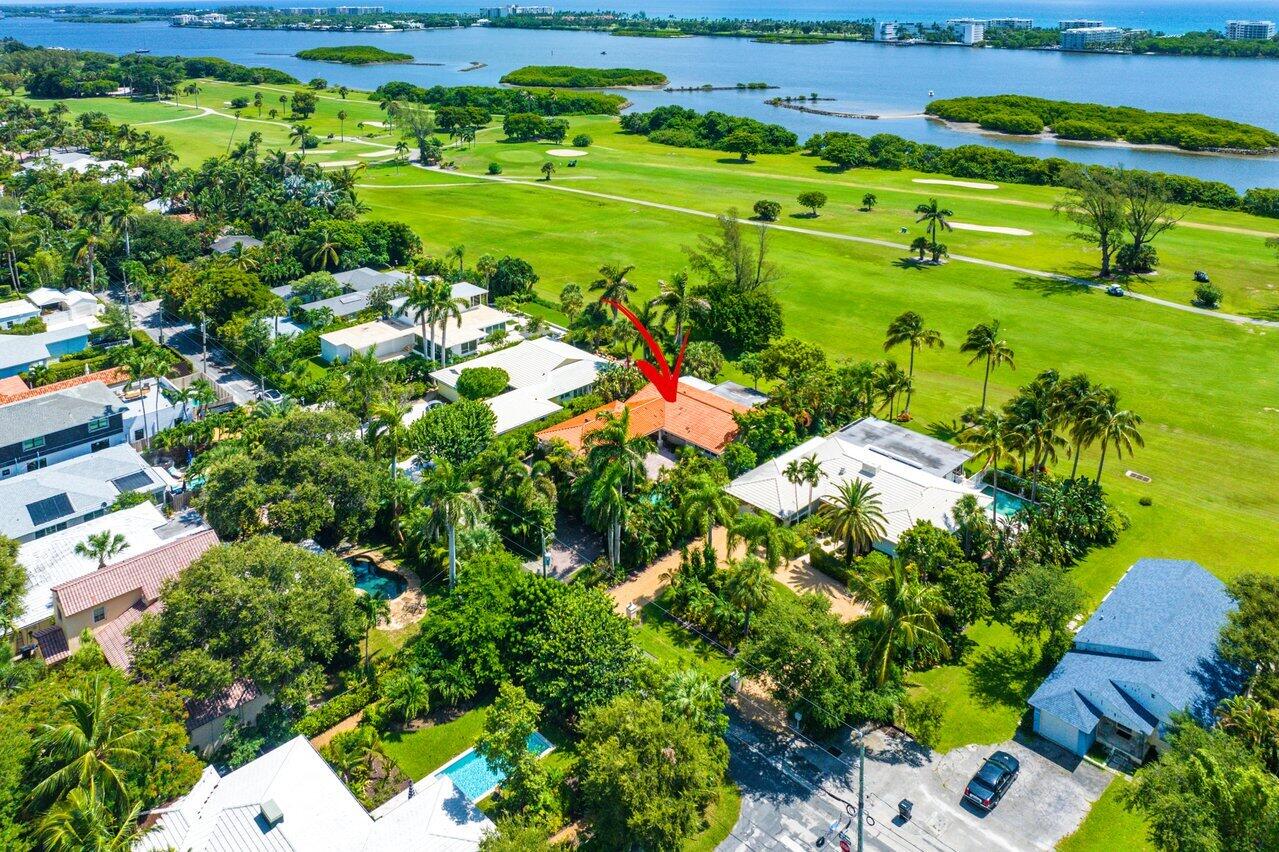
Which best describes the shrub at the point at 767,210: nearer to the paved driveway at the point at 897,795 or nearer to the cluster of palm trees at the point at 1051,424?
the cluster of palm trees at the point at 1051,424

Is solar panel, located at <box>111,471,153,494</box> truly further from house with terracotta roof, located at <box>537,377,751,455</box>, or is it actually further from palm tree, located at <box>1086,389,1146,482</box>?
palm tree, located at <box>1086,389,1146,482</box>

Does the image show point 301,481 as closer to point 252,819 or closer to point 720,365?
point 252,819

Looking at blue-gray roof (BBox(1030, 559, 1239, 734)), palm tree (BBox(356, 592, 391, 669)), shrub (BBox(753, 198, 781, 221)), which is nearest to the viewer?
blue-gray roof (BBox(1030, 559, 1239, 734))

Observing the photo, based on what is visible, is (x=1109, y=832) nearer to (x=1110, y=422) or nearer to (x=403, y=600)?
(x=1110, y=422)

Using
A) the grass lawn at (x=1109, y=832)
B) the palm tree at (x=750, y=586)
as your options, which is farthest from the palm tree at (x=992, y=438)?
the grass lawn at (x=1109, y=832)

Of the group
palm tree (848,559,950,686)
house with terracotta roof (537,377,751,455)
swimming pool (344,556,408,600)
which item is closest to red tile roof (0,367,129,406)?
swimming pool (344,556,408,600)

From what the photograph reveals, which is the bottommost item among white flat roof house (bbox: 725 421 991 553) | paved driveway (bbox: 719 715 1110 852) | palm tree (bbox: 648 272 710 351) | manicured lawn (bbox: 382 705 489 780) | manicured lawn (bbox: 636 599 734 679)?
A: paved driveway (bbox: 719 715 1110 852)

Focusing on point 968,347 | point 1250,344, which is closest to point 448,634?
point 968,347
